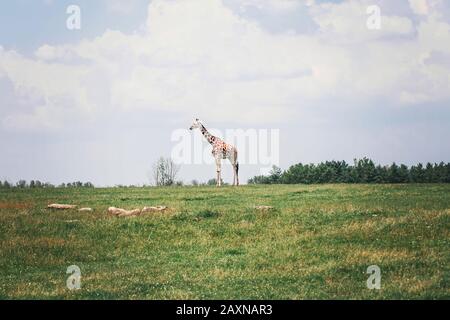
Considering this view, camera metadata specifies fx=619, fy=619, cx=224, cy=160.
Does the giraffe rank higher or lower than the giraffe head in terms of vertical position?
lower

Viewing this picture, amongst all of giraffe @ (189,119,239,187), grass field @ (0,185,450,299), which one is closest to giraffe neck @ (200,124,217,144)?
giraffe @ (189,119,239,187)

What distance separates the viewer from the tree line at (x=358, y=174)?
7119 centimetres

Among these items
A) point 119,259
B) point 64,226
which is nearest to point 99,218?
point 64,226

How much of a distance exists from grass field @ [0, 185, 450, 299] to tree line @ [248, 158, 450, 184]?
35.7m

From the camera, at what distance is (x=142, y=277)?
64.6 ft

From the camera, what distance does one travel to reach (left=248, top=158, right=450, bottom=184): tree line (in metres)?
71.2

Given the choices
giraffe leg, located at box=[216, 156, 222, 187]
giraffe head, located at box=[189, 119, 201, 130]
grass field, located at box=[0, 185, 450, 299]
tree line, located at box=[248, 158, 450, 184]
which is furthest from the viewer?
tree line, located at box=[248, 158, 450, 184]

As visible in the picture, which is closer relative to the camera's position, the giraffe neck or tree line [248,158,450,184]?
the giraffe neck

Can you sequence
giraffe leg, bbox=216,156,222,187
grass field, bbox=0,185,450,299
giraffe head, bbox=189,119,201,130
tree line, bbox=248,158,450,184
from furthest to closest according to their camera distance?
tree line, bbox=248,158,450,184, giraffe head, bbox=189,119,201,130, giraffe leg, bbox=216,156,222,187, grass field, bbox=0,185,450,299

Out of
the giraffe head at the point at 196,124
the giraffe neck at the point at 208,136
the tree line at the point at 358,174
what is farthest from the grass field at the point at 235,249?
the tree line at the point at 358,174

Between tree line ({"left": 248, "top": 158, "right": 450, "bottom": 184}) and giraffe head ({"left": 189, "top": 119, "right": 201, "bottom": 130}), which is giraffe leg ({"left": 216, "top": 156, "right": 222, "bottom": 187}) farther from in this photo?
tree line ({"left": 248, "top": 158, "right": 450, "bottom": 184})

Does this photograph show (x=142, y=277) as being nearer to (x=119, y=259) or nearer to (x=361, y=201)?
(x=119, y=259)

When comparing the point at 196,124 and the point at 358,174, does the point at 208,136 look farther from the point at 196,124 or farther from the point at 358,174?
the point at 358,174

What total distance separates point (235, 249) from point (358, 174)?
58855 mm
